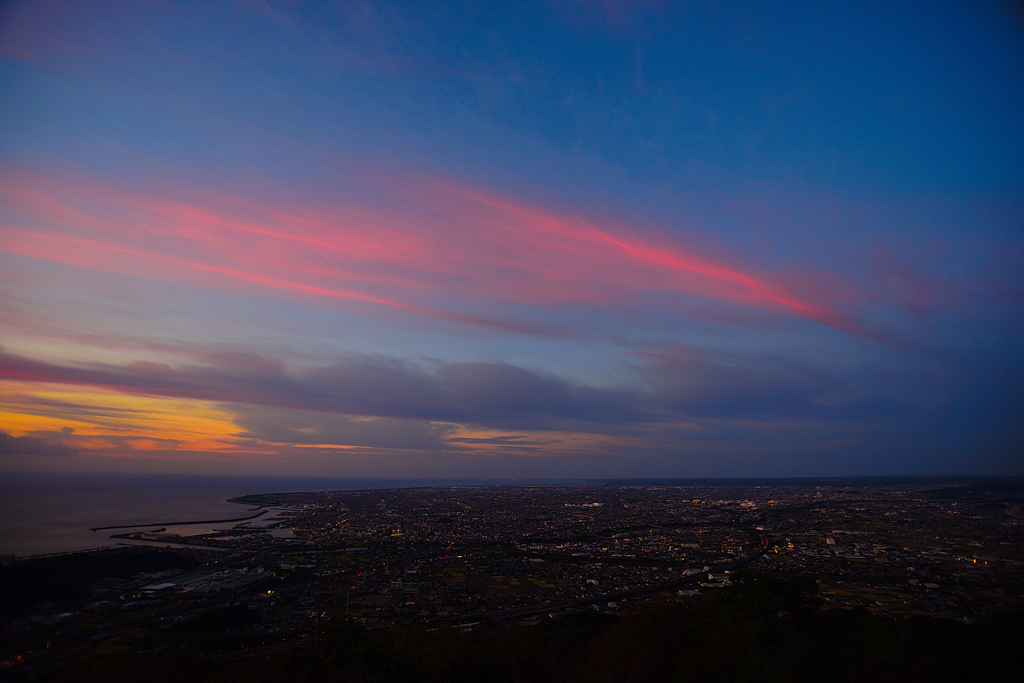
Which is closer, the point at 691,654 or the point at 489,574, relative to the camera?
the point at 691,654

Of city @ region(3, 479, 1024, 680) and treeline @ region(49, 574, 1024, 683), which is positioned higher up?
treeline @ region(49, 574, 1024, 683)

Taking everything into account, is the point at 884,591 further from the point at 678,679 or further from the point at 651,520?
the point at 651,520

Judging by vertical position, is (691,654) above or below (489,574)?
above

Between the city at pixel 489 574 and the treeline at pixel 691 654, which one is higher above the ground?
the treeline at pixel 691 654

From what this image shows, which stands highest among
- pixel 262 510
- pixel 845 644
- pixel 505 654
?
pixel 845 644

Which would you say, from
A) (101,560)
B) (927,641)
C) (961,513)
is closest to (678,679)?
(927,641)

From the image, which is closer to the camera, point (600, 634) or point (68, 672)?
point (68, 672)

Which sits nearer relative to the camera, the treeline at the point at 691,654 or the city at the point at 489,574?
the treeline at the point at 691,654

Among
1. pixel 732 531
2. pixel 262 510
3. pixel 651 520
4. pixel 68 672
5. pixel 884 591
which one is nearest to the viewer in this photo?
pixel 68 672
